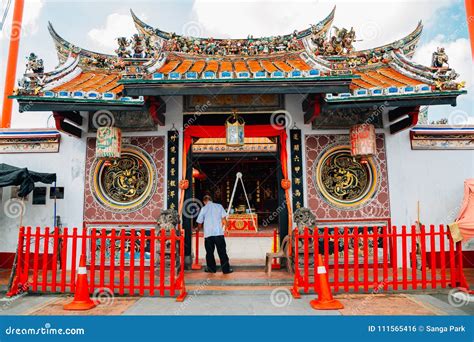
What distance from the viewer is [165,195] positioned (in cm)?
778

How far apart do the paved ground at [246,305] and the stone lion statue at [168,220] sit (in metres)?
1.56

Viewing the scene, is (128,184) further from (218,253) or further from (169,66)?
(169,66)

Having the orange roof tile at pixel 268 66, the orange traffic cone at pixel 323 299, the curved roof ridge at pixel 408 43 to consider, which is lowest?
the orange traffic cone at pixel 323 299

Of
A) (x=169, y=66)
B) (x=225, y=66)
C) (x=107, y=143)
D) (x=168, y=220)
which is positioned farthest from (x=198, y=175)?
(x=168, y=220)

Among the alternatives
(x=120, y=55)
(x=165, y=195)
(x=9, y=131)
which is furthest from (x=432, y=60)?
(x=9, y=131)

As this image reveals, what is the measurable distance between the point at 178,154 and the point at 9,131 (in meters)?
4.50

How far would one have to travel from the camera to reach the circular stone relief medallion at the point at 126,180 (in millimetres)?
7793

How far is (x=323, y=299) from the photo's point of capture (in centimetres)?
511

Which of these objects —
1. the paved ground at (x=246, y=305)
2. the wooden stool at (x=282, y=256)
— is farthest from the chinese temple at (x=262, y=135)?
the paved ground at (x=246, y=305)

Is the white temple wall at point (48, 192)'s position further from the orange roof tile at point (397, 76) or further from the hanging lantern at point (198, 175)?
the hanging lantern at point (198, 175)

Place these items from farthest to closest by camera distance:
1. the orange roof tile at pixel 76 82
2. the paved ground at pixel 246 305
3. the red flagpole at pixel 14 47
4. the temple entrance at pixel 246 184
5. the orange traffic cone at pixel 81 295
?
the temple entrance at pixel 246 184, the red flagpole at pixel 14 47, the orange roof tile at pixel 76 82, the orange traffic cone at pixel 81 295, the paved ground at pixel 246 305

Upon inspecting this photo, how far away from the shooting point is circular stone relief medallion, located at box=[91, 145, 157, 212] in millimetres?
7793

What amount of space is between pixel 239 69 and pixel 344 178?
3736 mm

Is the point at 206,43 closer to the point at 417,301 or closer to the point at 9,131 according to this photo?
the point at 9,131
